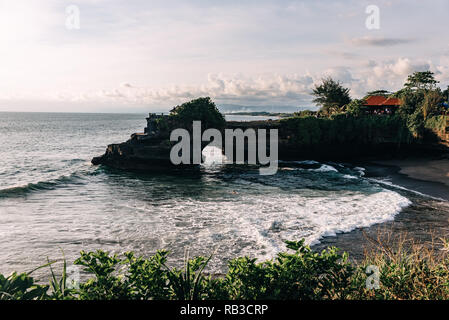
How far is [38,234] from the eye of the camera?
14.0 meters

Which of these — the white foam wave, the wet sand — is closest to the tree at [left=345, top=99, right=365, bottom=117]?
the wet sand

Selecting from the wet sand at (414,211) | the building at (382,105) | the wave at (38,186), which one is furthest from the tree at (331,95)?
the wave at (38,186)

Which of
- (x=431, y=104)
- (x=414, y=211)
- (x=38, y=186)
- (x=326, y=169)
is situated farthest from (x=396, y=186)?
(x=38, y=186)

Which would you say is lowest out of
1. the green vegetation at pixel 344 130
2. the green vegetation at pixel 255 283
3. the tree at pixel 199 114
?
the green vegetation at pixel 255 283

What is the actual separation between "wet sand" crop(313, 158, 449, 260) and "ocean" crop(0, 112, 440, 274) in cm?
69

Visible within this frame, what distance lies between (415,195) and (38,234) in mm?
23789

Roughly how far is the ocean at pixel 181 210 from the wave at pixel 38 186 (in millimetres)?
74

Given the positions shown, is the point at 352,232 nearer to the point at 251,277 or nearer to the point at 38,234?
the point at 251,277

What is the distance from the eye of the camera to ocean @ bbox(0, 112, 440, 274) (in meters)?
12.6

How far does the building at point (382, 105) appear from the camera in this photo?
1953 inches

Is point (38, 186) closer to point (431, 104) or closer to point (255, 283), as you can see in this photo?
point (255, 283)

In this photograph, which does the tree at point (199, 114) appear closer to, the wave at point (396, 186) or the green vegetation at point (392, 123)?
the green vegetation at point (392, 123)

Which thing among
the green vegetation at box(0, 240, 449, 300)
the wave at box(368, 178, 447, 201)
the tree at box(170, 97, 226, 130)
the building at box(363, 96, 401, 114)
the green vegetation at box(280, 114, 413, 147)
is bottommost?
the wave at box(368, 178, 447, 201)

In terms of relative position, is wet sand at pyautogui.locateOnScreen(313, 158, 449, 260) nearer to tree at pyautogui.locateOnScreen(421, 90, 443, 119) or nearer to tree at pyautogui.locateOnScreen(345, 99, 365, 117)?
tree at pyautogui.locateOnScreen(421, 90, 443, 119)
